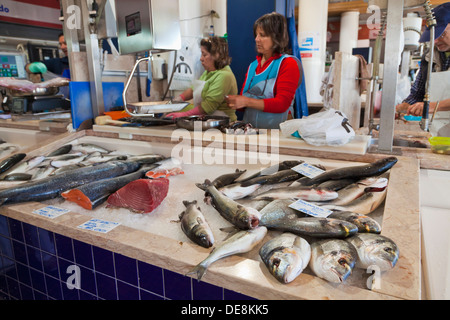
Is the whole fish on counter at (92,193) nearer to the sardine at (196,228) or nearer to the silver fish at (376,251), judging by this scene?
the sardine at (196,228)

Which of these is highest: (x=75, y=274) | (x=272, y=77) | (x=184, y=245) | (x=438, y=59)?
(x=438, y=59)

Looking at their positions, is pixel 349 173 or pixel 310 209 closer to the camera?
pixel 310 209

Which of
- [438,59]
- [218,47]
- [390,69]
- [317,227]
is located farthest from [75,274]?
[438,59]

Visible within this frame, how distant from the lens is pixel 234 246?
1.01 metres

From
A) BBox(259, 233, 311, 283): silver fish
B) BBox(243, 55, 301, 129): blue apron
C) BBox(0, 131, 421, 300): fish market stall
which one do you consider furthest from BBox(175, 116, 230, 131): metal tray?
BBox(259, 233, 311, 283): silver fish

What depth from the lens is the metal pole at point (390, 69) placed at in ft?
5.70

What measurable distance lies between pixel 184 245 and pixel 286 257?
36cm

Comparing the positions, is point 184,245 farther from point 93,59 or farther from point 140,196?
point 93,59

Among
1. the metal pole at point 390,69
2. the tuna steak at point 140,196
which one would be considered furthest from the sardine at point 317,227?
the metal pole at point 390,69

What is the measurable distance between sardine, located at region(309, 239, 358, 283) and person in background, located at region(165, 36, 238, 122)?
249 centimetres

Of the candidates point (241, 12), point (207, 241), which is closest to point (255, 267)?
point (207, 241)

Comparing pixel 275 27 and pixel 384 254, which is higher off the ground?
pixel 275 27

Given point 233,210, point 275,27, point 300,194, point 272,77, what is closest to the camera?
point 233,210

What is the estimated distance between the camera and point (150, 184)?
4.82 feet
